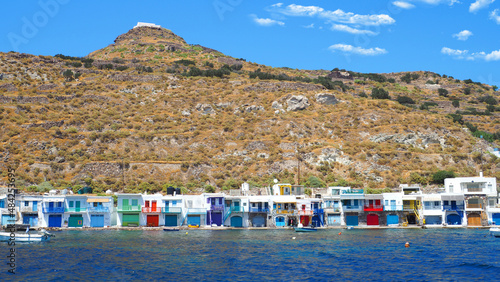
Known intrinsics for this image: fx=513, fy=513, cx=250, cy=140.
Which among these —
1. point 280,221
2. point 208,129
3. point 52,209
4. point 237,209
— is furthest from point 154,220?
point 208,129

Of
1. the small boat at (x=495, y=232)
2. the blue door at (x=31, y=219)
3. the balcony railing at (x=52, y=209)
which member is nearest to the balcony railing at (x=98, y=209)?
the balcony railing at (x=52, y=209)

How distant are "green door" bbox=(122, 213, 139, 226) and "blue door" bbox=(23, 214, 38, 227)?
40.0 feet

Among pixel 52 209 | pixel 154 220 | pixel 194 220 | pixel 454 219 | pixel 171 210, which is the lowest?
pixel 454 219

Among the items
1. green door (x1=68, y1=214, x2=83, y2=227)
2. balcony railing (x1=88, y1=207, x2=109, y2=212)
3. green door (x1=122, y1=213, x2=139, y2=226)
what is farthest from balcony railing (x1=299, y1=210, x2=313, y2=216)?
green door (x1=68, y1=214, x2=83, y2=227)

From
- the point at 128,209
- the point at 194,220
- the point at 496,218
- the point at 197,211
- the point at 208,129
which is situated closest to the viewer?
the point at 128,209

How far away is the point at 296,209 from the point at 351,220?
350 inches

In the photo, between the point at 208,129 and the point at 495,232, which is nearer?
the point at 495,232

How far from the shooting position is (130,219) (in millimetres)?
76688

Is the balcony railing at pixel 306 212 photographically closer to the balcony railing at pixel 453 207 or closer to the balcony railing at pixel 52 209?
the balcony railing at pixel 453 207

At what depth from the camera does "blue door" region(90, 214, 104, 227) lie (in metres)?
75.7

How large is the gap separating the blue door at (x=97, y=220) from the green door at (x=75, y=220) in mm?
1573

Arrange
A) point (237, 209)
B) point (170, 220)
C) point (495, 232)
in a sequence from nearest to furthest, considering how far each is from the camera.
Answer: point (495, 232), point (170, 220), point (237, 209)

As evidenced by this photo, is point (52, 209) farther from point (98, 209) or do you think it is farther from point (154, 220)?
point (154, 220)

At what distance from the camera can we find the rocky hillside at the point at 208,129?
94000 millimetres
